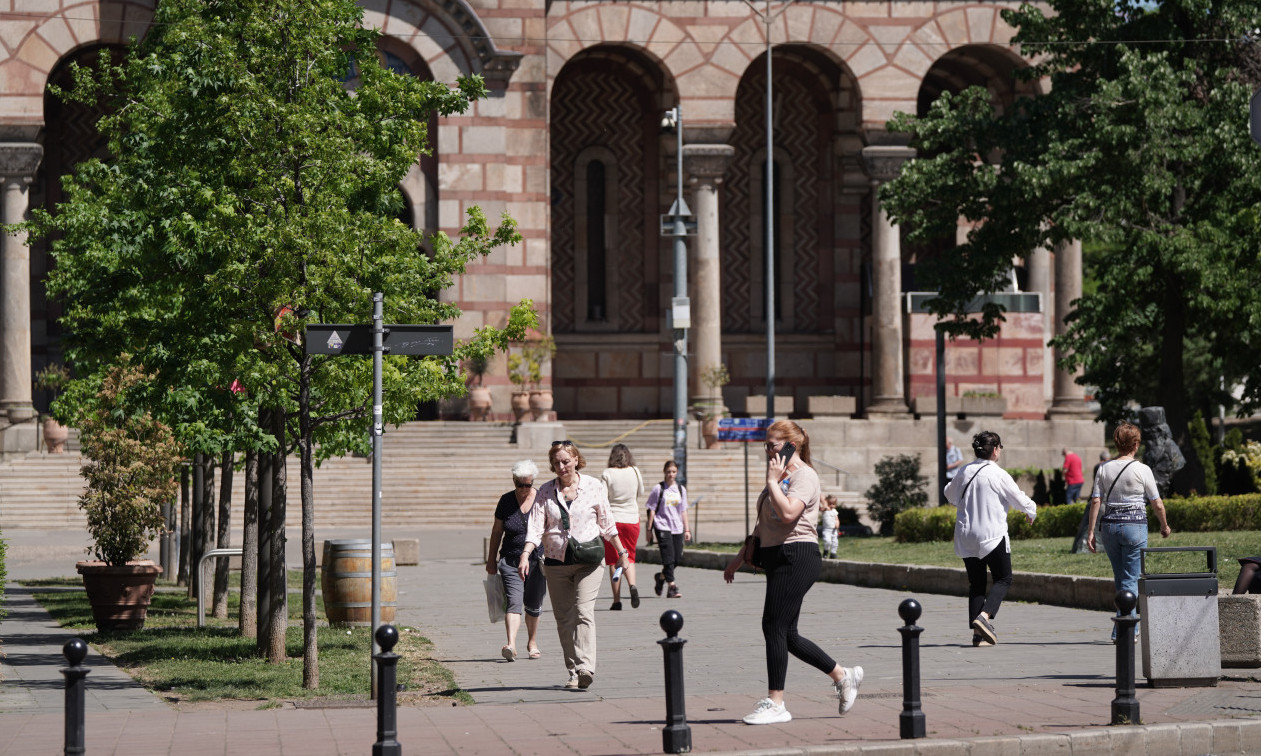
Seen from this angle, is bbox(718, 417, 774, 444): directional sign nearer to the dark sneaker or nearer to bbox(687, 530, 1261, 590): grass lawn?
bbox(687, 530, 1261, 590): grass lawn

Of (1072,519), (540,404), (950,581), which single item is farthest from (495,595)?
(540,404)

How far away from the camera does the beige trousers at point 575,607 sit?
12172mm

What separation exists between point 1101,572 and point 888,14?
100ft

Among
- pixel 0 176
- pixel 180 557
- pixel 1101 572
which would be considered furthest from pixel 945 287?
pixel 0 176

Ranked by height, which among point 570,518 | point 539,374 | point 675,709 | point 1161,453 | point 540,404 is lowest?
point 675,709

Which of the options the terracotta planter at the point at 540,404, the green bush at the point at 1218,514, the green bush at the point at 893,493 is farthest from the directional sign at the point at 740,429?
the terracotta planter at the point at 540,404

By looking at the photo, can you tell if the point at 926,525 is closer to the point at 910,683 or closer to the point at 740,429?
the point at 740,429

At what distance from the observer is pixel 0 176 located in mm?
41781

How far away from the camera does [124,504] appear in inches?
688

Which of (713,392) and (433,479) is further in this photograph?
(713,392)

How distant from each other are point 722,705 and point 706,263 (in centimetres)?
3504

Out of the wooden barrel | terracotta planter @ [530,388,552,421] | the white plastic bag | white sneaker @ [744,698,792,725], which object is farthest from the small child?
terracotta planter @ [530,388,552,421]

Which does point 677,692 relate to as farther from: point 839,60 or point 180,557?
point 839,60

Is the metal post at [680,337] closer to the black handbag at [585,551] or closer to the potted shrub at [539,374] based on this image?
the potted shrub at [539,374]
